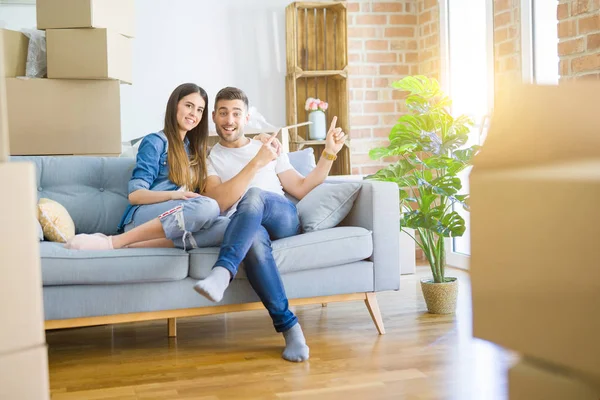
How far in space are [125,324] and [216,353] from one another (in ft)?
2.59

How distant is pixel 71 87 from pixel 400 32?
8.32 ft

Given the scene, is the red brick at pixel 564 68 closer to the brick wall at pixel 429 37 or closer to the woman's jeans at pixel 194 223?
the brick wall at pixel 429 37

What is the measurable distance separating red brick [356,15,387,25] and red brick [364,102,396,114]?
558mm

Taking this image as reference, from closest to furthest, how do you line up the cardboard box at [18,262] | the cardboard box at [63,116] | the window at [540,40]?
the cardboard box at [18,262]
the cardboard box at [63,116]
the window at [540,40]

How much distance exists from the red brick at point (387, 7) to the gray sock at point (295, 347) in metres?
3.08

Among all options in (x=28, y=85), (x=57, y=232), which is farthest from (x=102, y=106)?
(x=57, y=232)

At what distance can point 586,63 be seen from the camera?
10.8ft

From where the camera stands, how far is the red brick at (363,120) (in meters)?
5.21

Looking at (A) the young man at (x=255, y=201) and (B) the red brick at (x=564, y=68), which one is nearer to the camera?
(A) the young man at (x=255, y=201)

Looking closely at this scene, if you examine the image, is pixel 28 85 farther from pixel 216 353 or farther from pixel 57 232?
pixel 216 353

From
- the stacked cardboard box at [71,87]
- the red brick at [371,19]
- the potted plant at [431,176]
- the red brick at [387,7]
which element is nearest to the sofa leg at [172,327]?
the stacked cardboard box at [71,87]

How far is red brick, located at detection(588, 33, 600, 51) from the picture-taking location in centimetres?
323

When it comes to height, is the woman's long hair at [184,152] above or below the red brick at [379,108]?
below

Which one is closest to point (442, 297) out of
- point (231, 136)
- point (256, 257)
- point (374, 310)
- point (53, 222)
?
point (374, 310)
